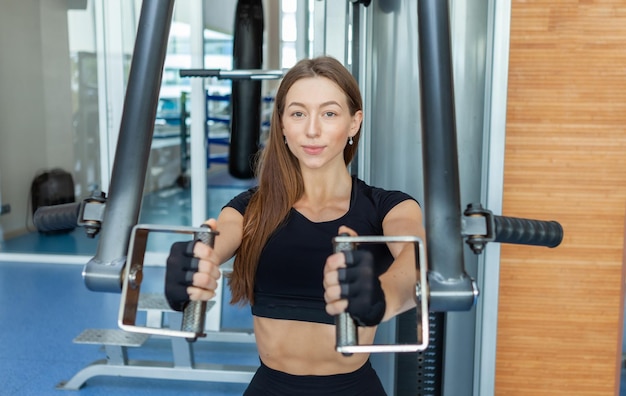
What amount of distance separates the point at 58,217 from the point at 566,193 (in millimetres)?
1423

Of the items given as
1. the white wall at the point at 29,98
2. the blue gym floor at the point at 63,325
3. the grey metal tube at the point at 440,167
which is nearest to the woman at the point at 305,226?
the grey metal tube at the point at 440,167

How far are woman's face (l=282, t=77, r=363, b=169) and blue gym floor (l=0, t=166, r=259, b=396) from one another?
2.54ft

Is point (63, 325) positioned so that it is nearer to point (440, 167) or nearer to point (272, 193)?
point (272, 193)

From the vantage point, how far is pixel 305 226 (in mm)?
1421

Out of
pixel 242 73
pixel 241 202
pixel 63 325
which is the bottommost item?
pixel 63 325

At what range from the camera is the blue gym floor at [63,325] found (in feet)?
9.82

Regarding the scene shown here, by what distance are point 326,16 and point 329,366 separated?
3.57 feet

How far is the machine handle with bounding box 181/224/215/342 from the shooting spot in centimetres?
83

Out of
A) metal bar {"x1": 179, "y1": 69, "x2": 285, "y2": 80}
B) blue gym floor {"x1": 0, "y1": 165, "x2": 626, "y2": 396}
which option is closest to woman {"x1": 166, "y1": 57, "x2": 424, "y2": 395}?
metal bar {"x1": 179, "y1": 69, "x2": 285, "y2": 80}

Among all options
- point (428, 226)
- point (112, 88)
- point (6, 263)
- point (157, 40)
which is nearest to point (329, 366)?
point (428, 226)

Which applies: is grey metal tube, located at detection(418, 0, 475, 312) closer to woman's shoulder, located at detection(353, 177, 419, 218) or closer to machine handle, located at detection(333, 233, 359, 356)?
machine handle, located at detection(333, 233, 359, 356)

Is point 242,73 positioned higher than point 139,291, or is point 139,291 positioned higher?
point 242,73

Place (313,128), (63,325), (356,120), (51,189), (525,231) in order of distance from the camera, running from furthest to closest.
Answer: (51,189) → (63,325) → (356,120) → (313,128) → (525,231)

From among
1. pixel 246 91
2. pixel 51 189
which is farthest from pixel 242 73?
pixel 51 189
